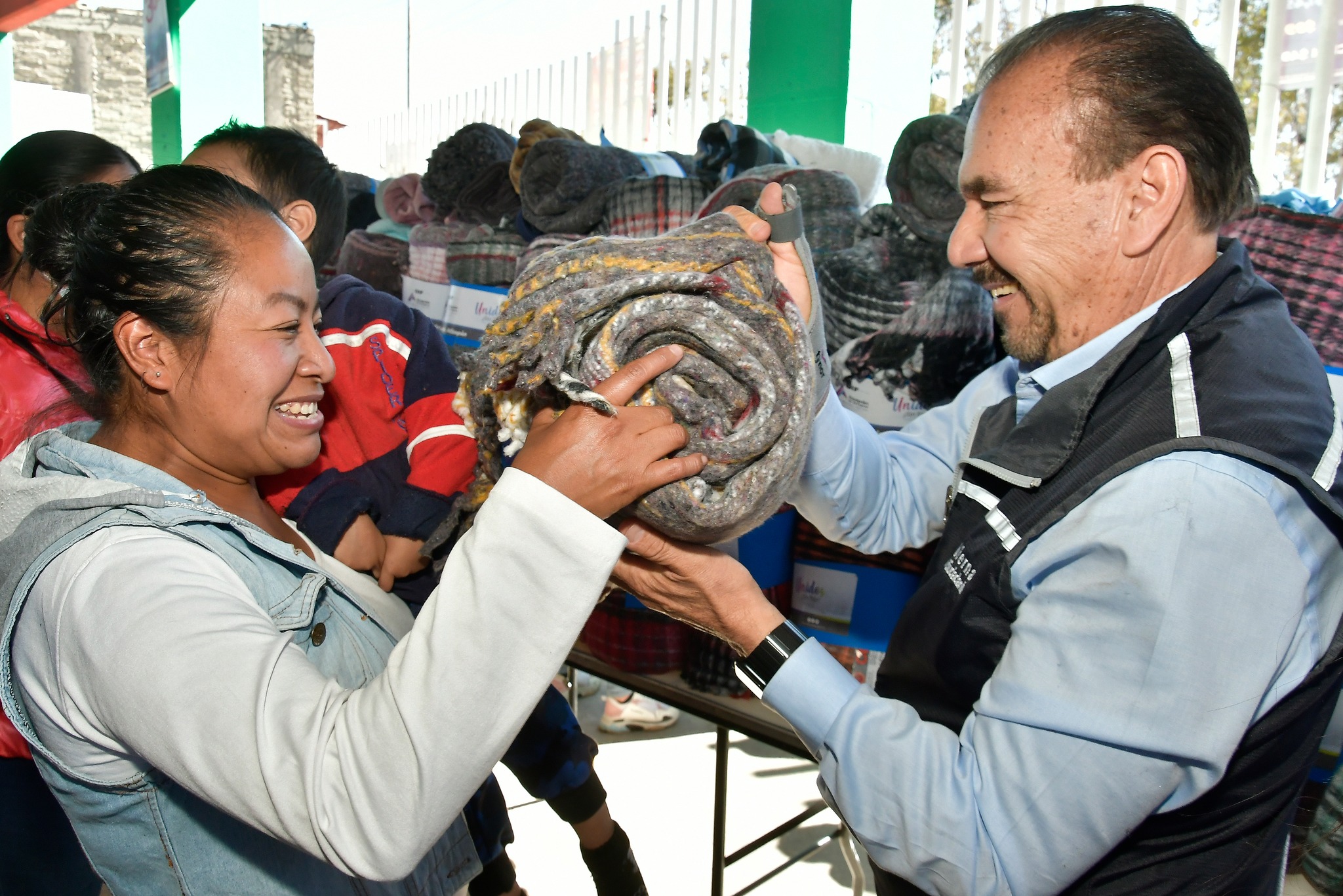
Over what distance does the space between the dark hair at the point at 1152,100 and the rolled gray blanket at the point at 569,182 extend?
1.46 meters

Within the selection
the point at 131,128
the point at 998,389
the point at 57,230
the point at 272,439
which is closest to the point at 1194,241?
the point at 998,389

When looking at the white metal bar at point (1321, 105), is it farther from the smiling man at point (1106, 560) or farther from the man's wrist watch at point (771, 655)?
the man's wrist watch at point (771, 655)

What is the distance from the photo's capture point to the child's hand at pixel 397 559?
1.52 meters

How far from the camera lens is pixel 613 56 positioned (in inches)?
251

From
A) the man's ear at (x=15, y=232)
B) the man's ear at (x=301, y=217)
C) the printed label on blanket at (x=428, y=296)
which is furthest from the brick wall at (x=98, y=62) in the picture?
the man's ear at (x=301, y=217)

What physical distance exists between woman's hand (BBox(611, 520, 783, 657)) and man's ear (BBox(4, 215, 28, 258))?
66.7 inches

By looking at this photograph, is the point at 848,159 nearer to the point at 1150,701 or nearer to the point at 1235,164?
the point at 1235,164

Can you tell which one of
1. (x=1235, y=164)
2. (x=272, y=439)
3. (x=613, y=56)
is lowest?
(x=272, y=439)

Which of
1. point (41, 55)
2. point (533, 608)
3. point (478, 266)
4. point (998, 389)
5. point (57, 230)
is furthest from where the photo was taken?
point (41, 55)

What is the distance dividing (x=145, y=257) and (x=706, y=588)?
2.74ft

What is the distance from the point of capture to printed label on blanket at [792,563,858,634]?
1974 mm

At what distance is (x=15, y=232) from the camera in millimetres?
1920

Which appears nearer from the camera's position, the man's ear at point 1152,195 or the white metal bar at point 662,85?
the man's ear at point 1152,195

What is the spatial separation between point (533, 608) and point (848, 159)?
6.32 feet
